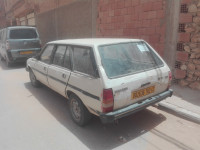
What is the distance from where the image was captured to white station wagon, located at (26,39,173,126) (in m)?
2.85

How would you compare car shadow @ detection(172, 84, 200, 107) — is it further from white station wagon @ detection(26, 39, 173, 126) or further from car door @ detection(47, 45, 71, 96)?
car door @ detection(47, 45, 71, 96)

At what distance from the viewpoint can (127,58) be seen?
3.40 metres

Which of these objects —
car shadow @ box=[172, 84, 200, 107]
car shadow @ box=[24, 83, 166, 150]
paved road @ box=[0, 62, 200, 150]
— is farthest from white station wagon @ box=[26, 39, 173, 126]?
car shadow @ box=[172, 84, 200, 107]

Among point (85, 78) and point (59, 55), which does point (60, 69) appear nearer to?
point (59, 55)

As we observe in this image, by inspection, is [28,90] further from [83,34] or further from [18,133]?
[83,34]

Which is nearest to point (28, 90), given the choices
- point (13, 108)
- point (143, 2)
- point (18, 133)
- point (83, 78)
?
point (13, 108)

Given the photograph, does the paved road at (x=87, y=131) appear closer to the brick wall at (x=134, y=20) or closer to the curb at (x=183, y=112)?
the curb at (x=183, y=112)

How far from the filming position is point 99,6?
26.9 ft

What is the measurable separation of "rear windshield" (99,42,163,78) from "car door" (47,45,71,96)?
89cm

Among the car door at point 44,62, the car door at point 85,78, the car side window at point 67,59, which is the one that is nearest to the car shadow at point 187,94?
the car door at point 85,78

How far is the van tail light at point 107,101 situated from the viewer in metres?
2.75

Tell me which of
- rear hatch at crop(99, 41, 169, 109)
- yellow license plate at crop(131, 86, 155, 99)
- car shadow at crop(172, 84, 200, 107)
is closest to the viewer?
rear hatch at crop(99, 41, 169, 109)

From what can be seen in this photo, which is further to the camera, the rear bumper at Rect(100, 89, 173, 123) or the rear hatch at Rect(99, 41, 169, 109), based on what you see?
the rear hatch at Rect(99, 41, 169, 109)

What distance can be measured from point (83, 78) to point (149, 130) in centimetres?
152
